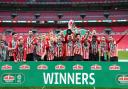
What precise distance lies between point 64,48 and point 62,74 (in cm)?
449

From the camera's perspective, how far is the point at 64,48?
15.1m

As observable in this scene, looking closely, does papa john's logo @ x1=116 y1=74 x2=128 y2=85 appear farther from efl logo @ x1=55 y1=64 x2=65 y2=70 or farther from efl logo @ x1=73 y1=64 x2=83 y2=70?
efl logo @ x1=55 y1=64 x2=65 y2=70

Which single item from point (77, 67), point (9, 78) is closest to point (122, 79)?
point (77, 67)

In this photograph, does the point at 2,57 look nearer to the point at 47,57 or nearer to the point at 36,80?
the point at 47,57

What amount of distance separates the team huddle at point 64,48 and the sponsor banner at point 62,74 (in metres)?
4.04

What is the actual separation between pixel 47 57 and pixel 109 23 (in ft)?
68.8

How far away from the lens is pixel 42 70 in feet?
35.1

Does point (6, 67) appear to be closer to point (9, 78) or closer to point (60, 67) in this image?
point (9, 78)

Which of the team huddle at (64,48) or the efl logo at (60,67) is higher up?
the team huddle at (64,48)

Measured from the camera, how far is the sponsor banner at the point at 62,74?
34.6 feet

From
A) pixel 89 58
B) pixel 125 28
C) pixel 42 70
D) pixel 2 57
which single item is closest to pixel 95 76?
pixel 42 70

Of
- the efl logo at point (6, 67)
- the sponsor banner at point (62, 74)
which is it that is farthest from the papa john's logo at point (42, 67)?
the efl logo at point (6, 67)

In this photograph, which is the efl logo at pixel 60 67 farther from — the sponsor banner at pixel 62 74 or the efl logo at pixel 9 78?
the efl logo at pixel 9 78

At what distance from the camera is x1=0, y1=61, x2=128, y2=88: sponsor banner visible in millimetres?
10539
